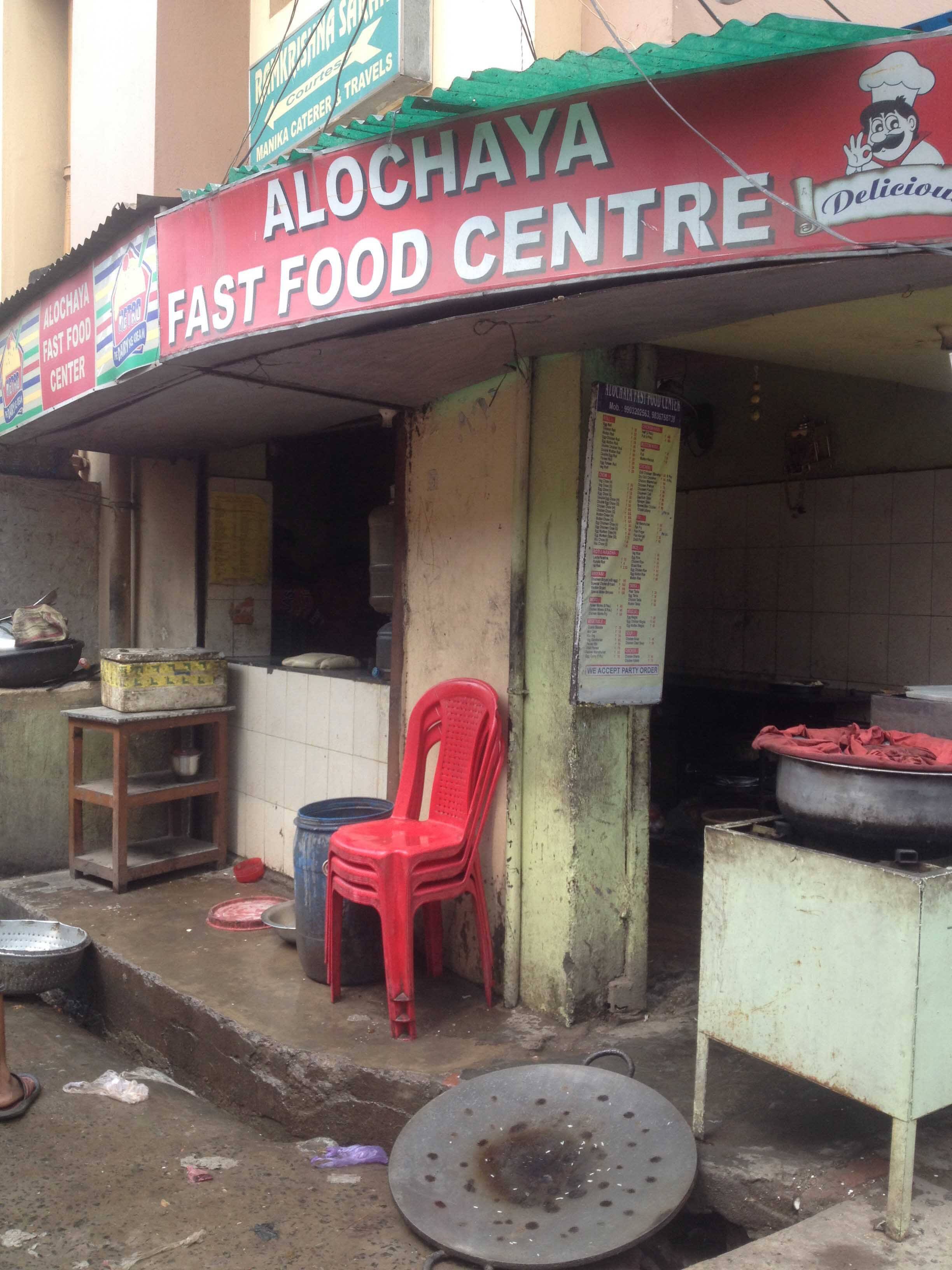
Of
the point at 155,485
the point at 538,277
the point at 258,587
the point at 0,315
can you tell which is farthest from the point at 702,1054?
the point at 0,315

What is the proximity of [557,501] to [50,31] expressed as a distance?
8487 millimetres

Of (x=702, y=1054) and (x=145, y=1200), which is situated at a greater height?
(x=702, y=1054)

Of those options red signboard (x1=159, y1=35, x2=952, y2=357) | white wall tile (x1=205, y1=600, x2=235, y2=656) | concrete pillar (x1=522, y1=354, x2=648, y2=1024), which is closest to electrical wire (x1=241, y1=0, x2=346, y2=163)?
red signboard (x1=159, y1=35, x2=952, y2=357)

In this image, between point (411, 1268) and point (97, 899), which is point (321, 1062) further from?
point (97, 899)

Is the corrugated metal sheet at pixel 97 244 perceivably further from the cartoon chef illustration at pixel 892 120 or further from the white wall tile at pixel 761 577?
the white wall tile at pixel 761 577

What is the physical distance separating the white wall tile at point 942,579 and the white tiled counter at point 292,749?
9.67 ft

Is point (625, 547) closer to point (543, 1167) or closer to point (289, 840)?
point (543, 1167)

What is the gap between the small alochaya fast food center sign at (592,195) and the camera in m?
2.33

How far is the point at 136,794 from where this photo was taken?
5547 mm

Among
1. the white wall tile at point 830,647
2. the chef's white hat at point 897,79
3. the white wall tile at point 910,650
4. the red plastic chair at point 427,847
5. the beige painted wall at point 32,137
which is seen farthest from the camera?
the beige painted wall at point 32,137

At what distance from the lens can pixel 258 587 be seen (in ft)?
22.5

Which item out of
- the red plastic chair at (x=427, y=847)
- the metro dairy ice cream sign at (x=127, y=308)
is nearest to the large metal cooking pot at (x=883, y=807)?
the red plastic chair at (x=427, y=847)

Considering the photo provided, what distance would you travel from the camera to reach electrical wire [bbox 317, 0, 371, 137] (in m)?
4.62

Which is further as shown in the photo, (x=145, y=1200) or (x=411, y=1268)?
(x=145, y=1200)
